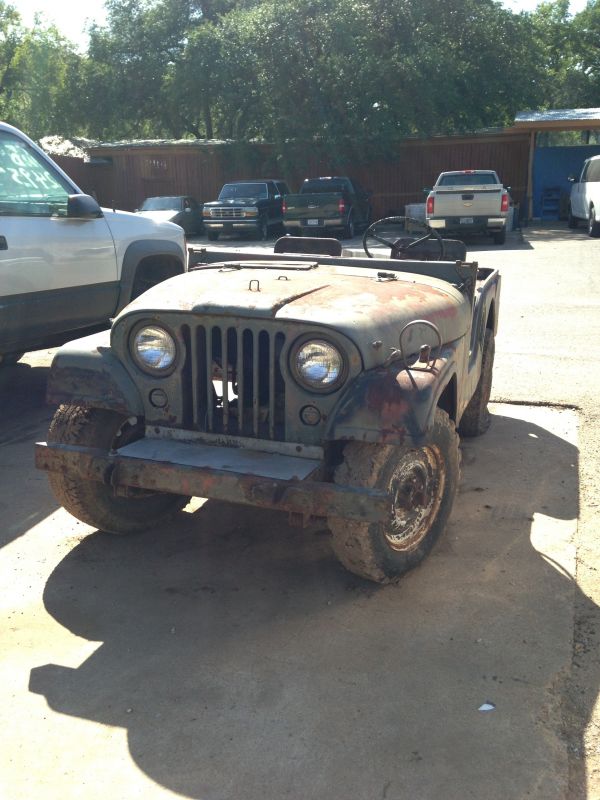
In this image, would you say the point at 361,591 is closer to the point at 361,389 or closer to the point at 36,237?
the point at 361,389

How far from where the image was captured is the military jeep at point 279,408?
11.1ft

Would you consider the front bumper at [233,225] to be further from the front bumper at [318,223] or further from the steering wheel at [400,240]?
the steering wheel at [400,240]

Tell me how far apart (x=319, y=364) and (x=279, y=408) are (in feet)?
1.18

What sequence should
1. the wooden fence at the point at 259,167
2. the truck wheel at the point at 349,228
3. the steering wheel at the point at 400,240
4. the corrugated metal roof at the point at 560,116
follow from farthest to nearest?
the wooden fence at the point at 259,167 < the corrugated metal roof at the point at 560,116 < the truck wheel at the point at 349,228 < the steering wheel at the point at 400,240

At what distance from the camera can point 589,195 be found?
20.4 metres

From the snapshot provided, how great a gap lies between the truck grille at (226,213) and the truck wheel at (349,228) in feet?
9.23

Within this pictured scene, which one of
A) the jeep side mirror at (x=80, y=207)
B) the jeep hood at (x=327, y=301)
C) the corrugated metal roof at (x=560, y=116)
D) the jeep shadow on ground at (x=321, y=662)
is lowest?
the jeep shadow on ground at (x=321, y=662)

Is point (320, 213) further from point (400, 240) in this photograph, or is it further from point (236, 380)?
point (236, 380)

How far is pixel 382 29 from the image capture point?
26766 mm

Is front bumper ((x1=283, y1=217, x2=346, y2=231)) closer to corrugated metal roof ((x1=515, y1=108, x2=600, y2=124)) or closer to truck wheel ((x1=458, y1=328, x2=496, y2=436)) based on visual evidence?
corrugated metal roof ((x1=515, y1=108, x2=600, y2=124))

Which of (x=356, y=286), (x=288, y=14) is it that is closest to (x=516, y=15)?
(x=288, y=14)

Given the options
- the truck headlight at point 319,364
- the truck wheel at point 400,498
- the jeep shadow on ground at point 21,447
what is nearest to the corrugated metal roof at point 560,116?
the jeep shadow on ground at point 21,447

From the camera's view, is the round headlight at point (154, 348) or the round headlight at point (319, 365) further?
the round headlight at point (154, 348)

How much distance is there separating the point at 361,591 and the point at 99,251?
3.85 metres
